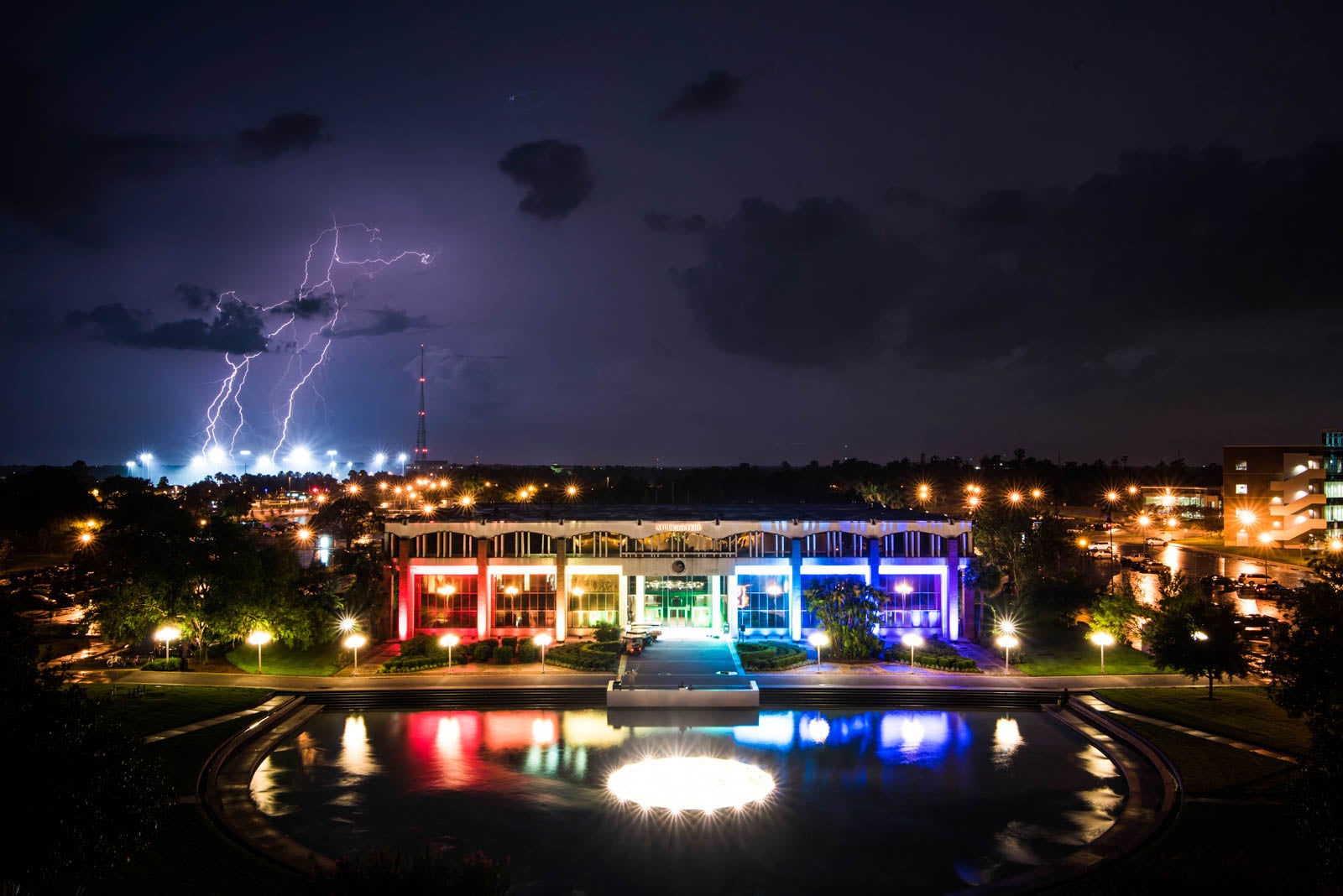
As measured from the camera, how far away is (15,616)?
23.1 metres

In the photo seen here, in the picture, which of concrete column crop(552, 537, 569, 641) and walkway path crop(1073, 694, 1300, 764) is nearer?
walkway path crop(1073, 694, 1300, 764)

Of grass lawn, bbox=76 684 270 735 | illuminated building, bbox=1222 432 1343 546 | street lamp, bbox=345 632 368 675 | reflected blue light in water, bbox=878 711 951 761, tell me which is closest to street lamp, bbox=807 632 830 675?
reflected blue light in water, bbox=878 711 951 761

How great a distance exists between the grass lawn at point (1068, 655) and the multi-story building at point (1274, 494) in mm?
53350

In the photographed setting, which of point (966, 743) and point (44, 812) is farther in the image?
point (966, 743)

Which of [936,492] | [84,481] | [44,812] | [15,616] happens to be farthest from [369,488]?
[44,812]

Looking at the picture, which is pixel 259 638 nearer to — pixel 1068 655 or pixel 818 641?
→ pixel 818 641

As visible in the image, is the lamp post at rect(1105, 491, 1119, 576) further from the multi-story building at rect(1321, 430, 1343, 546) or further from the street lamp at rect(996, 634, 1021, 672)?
the street lamp at rect(996, 634, 1021, 672)

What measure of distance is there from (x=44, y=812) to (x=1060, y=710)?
116 feet

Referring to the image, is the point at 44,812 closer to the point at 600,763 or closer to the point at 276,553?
the point at 600,763

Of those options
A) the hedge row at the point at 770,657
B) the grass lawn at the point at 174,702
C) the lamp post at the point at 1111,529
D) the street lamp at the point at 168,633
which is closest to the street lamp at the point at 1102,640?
the hedge row at the point at 770,657

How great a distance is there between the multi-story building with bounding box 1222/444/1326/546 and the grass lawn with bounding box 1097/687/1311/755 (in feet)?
200

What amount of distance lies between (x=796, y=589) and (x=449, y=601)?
Result: 67.4ft

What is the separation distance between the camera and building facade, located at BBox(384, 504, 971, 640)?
4744 cm

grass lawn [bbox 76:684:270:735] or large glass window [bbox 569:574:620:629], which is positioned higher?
large glass window [bbox 569:574:620:629]
